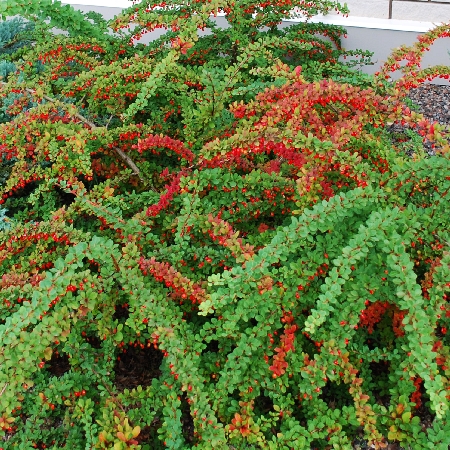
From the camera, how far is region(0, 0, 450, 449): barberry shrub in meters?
1.30

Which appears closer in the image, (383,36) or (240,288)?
(240,288)

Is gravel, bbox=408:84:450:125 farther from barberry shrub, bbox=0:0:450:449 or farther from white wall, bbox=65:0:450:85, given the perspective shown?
barberry shrub, bbox=0:0:450:449

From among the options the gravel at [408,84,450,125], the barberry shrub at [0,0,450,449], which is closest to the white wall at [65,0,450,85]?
the gravel at [408,84,450,125]

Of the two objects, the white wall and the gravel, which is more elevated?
the white wall

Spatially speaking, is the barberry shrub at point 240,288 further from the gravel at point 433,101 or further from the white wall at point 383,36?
the white wall at point 383,36

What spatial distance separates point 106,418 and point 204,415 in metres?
0.27

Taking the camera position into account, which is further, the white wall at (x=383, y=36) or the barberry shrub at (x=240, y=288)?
the white wall at (x=383, y=36)

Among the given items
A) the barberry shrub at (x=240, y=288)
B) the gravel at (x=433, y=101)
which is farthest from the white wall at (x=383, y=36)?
the barberry shrub at (x=240, y=288)

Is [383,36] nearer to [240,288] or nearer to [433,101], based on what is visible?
[433,101]

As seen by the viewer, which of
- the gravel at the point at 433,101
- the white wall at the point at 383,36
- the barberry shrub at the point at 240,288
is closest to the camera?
the barberry shrub at the point at 240,288

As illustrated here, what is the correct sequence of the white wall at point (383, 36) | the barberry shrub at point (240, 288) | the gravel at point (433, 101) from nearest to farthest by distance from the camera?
the barberry shrub at point (240, 288) → the gravel at point (433, 101) → the white wall at point (383, 36)

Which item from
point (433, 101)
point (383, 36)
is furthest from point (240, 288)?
point (383, 36)

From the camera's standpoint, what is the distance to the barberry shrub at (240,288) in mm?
1300

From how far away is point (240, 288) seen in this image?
4.52 ft
